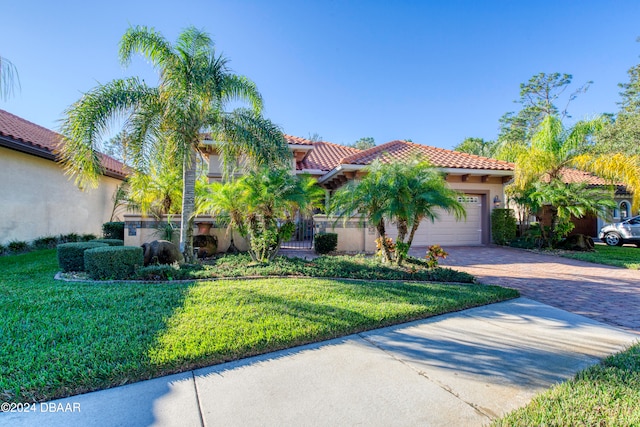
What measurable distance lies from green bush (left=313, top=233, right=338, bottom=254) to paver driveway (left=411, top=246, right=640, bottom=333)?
11.4ft

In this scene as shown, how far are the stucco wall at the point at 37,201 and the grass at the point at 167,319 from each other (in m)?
5.36

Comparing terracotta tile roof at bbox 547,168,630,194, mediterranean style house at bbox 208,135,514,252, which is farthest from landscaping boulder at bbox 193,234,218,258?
terracotta tile roof at bbox 547,168,630,194

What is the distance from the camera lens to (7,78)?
12.4ft

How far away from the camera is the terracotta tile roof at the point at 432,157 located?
525 inches

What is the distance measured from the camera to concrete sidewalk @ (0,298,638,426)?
7.50ft

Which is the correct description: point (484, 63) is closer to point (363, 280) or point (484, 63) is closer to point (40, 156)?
point (363, 280)

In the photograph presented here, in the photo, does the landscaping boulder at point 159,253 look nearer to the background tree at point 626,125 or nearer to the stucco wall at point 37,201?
the stucco wall at point 37,201

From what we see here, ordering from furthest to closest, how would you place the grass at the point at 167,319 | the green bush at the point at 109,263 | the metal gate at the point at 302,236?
the metal gate at the point at 302,236 → the green bush at the point at 109,263 → the grass at the point at 167,319

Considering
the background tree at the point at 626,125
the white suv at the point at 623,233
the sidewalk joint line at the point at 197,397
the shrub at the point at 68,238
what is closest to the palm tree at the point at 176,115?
the sidewalk joint line at the point at 197,397

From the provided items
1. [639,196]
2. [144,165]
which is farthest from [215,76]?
[639,196]

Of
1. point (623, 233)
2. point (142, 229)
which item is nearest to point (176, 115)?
point (142, 229)

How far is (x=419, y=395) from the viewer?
259 cm

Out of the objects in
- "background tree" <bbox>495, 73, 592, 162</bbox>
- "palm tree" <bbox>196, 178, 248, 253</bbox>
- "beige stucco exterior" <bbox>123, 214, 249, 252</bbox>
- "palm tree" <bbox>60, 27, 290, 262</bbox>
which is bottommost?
"beige stucco exterior" <bbox>123, 214, 249, 252</bbox>

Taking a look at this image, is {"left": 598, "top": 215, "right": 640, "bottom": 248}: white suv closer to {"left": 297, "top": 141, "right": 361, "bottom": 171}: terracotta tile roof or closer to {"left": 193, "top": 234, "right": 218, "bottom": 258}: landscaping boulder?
{"left": 297, "top": 141, "right": 361, "bottom": 171}: terracotta tile roof
